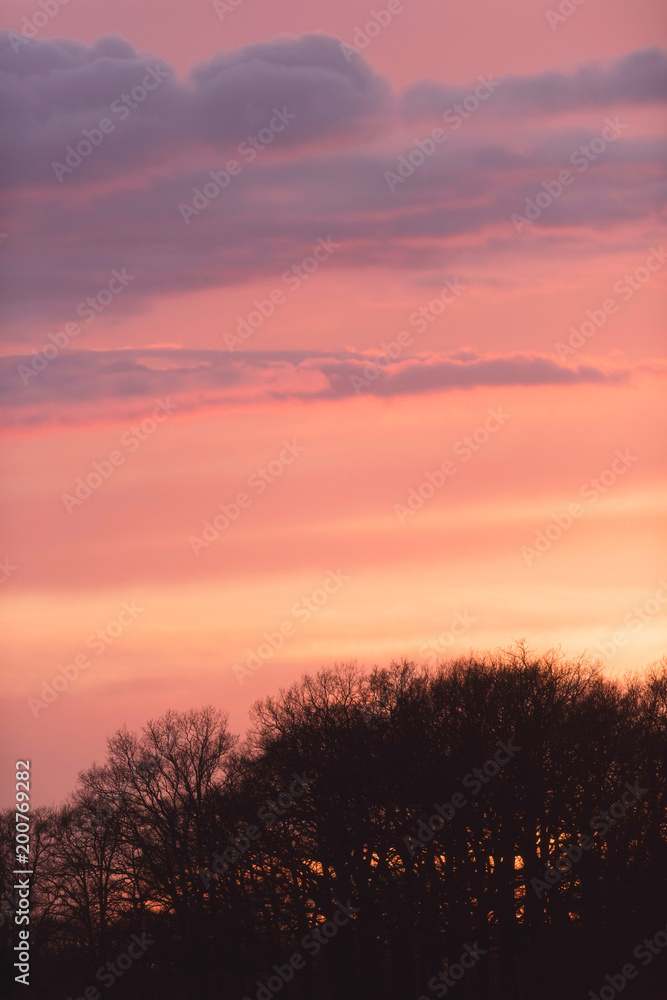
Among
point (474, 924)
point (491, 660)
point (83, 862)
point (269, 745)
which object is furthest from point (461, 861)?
point (83, 862)

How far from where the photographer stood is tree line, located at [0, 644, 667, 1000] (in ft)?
213

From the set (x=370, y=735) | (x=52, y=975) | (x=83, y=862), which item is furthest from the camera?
(x=52, y=975)

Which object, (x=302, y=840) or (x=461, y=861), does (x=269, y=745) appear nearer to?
(x=302, y=840)

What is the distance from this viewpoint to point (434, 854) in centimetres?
6819

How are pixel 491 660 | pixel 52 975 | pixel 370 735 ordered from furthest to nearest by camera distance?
pixel 52 975
pixel 491 660
pixel 370 735

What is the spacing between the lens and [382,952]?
2682 inches

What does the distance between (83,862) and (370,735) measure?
31.6 meters

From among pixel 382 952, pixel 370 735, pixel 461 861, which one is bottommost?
pixel 382 952

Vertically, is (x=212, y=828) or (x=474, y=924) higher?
(x=212, y=828)

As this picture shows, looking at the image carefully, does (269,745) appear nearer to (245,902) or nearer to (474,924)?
(245,902)

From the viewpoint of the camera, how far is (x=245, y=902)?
72875 mm

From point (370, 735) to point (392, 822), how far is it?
7.11 m

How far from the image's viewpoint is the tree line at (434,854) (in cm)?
6488

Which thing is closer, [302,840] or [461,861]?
[461,861]
